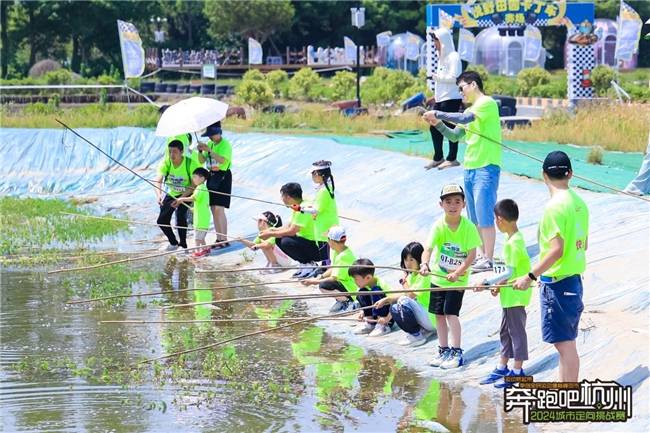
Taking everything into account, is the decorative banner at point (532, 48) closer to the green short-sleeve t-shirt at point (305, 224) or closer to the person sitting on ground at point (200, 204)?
the person sitting on ground at point (200, 204)

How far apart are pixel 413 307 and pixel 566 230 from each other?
7.96 ft

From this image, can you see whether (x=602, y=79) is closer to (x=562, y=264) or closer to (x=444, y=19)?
(x=444, y=19)

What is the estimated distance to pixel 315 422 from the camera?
7668 millimetres

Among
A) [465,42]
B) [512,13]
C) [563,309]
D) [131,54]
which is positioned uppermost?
[512,13]

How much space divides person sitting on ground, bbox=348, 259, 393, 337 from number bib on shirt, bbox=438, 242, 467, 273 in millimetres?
1078

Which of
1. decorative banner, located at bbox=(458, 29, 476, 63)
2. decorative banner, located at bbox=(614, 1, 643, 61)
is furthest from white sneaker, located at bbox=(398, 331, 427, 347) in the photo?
decorative banner, located at bbox=(614, 1, 643, 61)

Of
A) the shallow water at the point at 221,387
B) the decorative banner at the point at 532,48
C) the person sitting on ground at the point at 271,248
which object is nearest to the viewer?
the shallow water at the point at 221,387

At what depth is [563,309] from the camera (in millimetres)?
7328

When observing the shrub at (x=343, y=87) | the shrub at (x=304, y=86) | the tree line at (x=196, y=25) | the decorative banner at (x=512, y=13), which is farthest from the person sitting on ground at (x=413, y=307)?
the tree line at (x=196, y=25)

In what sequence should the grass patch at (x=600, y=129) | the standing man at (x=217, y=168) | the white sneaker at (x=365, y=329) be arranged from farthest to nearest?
the grass patch at (x=600, y=129), the standing man at (x=217, y=168), the white sneaker at (x=365, y=329)

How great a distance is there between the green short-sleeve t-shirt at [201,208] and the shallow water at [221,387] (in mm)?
3040

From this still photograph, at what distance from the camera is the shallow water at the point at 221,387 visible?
25.3 ft

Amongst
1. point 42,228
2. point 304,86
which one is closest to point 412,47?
point 304,86

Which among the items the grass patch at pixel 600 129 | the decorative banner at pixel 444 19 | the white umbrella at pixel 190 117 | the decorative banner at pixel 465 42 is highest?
the decorative banner at pixel 444 19
